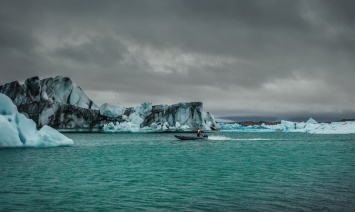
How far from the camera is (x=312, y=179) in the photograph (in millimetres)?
18141

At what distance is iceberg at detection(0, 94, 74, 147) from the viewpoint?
34.2m

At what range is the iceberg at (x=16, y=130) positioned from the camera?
3422 centimetres

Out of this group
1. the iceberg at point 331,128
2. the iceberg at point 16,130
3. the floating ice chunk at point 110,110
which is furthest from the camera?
the floating ice chunk at point 110,110

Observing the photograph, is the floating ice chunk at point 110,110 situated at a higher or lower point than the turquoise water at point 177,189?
higher

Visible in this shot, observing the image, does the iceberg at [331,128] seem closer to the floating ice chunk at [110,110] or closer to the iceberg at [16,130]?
the floating ice chunk at [110,110]

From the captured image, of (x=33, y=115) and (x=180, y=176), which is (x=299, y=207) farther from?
(x=33, y=115)

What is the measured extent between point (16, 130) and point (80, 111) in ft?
222

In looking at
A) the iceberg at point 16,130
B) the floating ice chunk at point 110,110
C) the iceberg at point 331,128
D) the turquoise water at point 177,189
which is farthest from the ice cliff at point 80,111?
the turquoise water at point 177,189

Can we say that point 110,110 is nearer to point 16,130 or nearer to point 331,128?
point 331,128

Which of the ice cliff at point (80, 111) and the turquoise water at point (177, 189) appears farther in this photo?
the ice cliff at point (80, 111)

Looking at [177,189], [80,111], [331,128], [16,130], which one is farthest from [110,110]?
Answer: [177,189]

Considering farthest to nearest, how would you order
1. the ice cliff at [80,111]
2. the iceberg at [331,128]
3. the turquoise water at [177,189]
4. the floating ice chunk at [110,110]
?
the floating ice chunk at [110,110]
the ice cliff at [80,111]
the iceberg at [331,128]
the turquoise water at [177,189]

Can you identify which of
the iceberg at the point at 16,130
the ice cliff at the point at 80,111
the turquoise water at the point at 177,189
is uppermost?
the ice cliff at the point at 80,111

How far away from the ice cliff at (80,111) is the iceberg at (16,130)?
59.0 metres
